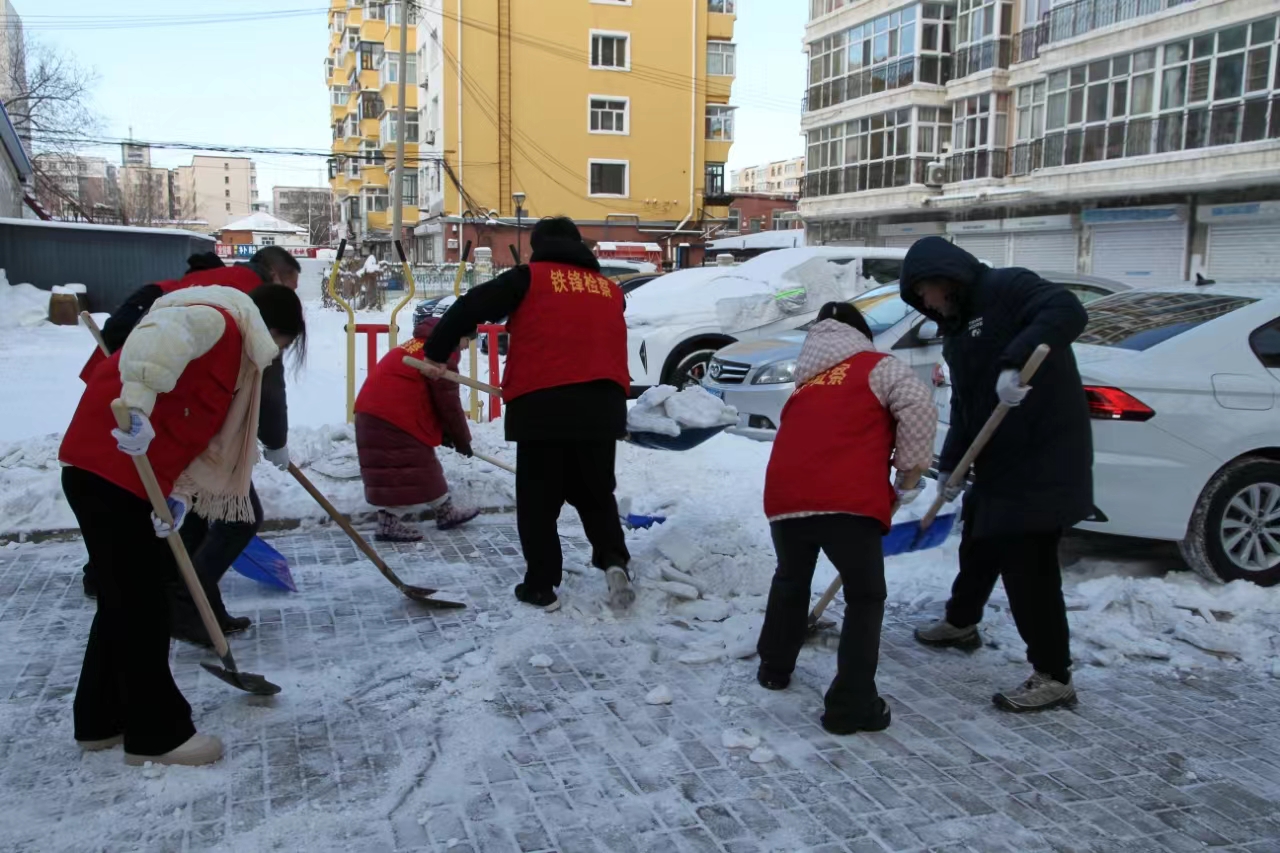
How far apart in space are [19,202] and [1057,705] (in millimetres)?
33565

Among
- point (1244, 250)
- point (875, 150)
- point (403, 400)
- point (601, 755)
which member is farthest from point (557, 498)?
point (875, 150)

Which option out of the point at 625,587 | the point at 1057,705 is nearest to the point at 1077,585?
the point at 1057,705

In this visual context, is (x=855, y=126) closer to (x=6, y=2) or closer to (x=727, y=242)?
(x=727, y=242)

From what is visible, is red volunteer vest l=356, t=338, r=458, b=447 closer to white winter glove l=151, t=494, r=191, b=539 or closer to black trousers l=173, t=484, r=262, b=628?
black trousers l=173, t=484, r=262, b=628

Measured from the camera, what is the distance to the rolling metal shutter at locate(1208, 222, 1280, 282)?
22.5m

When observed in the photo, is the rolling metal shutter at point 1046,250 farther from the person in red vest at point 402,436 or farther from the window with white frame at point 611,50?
the person in red vest at point 402,436

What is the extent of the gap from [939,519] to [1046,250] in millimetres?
27002

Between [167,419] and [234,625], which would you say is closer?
[167,419]

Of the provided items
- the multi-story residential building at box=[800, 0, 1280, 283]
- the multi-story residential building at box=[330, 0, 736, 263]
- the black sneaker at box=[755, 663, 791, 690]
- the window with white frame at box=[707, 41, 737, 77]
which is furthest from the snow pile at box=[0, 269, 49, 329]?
the window with white frame at box=[707, 41, 737, 77]

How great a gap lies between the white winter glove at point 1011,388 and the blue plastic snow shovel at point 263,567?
3412mm

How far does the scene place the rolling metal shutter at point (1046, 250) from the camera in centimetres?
2825

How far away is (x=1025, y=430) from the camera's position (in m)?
3.70

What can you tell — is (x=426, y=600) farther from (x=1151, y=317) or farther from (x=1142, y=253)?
(x=1142, y=253)

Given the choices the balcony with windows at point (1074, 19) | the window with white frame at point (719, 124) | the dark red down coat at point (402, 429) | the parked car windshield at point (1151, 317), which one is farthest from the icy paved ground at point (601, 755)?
the window with white frame at point (719, 124)
